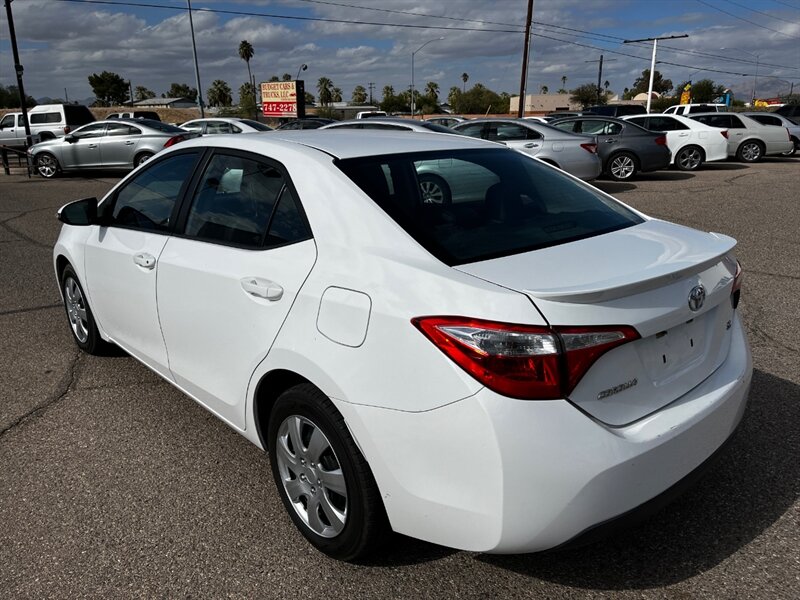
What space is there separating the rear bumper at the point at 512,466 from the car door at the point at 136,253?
1655 mm

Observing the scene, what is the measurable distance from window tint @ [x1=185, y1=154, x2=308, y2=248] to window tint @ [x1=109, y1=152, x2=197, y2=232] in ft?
0.77

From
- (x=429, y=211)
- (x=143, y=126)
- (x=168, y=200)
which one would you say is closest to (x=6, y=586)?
(x=168, y=200)

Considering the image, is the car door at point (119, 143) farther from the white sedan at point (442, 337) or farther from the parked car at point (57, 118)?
the white sedan at point (442, 337)

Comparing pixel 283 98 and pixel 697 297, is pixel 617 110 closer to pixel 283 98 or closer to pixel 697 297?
pixel 283 98

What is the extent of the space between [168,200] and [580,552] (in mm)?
2568

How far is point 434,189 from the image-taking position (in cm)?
281

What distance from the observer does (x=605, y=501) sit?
1926 millimetres

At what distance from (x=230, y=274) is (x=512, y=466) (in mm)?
1461

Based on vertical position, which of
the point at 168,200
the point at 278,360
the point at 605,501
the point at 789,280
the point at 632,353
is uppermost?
the point at 168,200

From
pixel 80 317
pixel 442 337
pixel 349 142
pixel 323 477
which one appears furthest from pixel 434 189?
pixel 80 317

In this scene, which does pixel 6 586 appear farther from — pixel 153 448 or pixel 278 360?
pixel 278 360

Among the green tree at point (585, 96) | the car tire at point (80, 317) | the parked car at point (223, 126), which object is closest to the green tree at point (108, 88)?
the green tree at point (585, 96)

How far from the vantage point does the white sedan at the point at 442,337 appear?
6.20ft

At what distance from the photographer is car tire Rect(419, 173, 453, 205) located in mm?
2666
